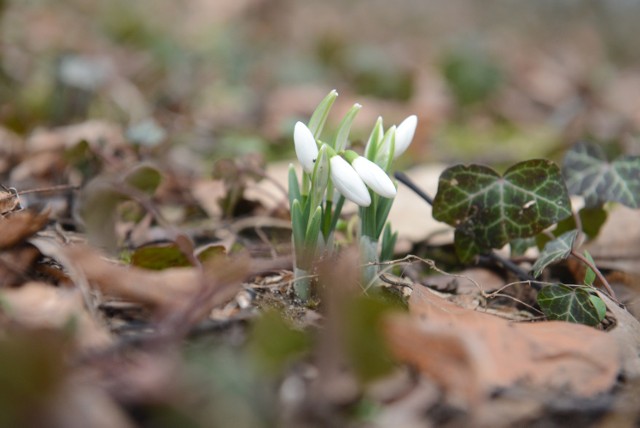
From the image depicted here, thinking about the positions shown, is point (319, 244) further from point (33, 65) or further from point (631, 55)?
point (631, 55)

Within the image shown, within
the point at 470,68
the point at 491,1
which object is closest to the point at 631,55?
the point at 491,1

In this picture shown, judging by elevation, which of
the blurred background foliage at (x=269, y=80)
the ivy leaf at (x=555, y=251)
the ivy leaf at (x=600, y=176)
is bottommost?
the blurred background foliage at (x=269, y=80)

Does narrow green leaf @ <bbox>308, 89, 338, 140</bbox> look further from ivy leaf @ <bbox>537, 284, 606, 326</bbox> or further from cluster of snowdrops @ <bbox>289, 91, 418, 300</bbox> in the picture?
ivy leaf @ <bbox>537, 284, 606, 326</bbox>

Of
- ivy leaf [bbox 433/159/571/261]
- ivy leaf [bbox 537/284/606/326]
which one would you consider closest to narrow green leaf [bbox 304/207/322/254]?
ivy leaf [bbox 433/159/571/261]

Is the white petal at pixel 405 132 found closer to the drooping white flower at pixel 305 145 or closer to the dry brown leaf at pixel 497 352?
the drooping white flower at pixel 305 145

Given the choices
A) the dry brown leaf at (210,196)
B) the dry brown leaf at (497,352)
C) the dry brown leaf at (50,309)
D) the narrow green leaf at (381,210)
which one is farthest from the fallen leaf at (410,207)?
the dry brown leaf at (50,309)

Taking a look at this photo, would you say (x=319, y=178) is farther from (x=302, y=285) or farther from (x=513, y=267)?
(x=513, y=267)

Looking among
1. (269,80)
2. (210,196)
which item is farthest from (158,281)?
(269,80)
